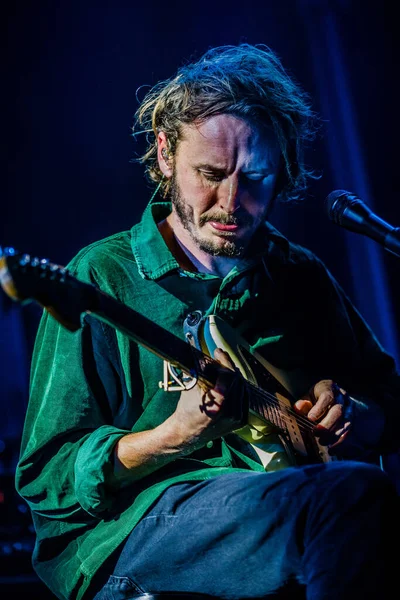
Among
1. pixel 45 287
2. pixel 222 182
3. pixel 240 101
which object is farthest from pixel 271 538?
pixel 240 101

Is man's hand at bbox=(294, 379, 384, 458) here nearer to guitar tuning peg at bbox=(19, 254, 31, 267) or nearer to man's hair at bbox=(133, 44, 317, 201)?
man's hair at bbox=(133, 44, 317, 201)

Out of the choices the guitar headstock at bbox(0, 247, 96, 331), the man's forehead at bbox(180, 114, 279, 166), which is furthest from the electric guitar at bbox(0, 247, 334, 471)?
the man's forehead at bbox(180, 114, 279, 166)

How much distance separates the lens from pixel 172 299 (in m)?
2.22

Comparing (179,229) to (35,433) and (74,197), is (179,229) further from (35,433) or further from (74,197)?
(74,197)

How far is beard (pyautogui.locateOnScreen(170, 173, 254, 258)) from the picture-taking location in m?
2.31

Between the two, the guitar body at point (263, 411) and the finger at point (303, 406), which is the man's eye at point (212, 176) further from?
the finger at point (303, 406)

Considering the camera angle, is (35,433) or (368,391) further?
(368,391)

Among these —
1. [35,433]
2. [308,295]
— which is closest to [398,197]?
[308,295]

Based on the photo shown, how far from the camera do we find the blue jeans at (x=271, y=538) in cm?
147

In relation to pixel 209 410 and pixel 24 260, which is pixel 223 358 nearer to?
pixel 209 410

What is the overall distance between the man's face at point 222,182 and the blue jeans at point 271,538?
2.87 ft

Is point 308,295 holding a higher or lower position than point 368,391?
higher

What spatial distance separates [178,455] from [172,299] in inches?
22.8

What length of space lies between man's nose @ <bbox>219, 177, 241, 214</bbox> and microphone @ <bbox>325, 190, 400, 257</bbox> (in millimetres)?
335
